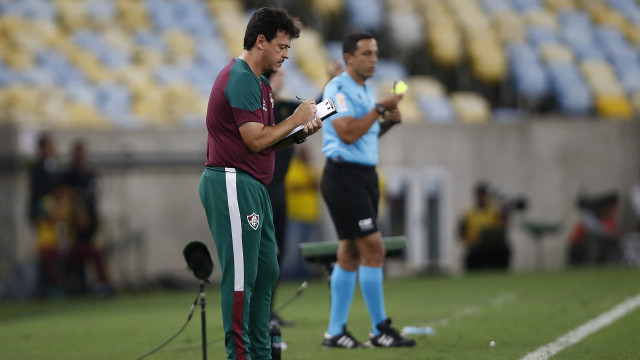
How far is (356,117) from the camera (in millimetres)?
7914

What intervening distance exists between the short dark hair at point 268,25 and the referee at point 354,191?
2238 millimetres

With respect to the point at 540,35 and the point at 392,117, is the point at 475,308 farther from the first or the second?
the point at 540,35

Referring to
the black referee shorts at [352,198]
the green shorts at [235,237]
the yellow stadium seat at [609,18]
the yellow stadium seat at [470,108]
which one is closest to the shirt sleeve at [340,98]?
the black referee shorts at [352,198]

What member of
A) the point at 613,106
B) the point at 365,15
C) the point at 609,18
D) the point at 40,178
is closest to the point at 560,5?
the point at 609,18

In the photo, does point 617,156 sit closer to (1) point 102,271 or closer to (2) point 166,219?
(2) point 166,219

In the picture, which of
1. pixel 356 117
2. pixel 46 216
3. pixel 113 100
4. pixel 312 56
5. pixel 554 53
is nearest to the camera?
pixel 356 117

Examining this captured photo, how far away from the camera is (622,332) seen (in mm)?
8188

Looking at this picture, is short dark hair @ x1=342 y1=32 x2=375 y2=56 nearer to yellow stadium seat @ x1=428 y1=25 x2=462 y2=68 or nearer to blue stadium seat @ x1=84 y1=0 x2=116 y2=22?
yellow stadium seat @ x1=428 y1=25 x2=462 y2=68

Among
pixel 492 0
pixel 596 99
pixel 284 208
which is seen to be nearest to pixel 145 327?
pixel 284 208

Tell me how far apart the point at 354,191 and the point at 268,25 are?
257 cm

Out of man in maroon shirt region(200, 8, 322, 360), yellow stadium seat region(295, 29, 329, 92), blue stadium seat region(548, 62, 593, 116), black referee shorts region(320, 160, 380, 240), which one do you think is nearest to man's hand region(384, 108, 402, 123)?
black referee shorts region(320, 160, 380, 240)

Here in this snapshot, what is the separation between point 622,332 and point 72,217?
935 centimetres

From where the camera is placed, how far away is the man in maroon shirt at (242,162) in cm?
543

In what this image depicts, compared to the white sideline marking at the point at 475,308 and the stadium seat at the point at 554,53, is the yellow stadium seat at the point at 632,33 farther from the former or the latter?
the white sideline marking at the point at 475,308
